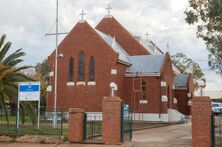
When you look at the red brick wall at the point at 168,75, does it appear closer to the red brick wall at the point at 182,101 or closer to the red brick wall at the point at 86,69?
the red brick wall at the point at 86,69

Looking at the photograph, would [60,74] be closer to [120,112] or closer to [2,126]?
[2,126]

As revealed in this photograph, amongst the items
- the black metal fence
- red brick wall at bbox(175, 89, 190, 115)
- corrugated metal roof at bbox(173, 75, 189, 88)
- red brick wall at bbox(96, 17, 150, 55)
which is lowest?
the black metal fence

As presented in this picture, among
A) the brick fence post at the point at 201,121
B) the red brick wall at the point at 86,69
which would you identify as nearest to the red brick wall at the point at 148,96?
the red brick wall at the point at 86,69

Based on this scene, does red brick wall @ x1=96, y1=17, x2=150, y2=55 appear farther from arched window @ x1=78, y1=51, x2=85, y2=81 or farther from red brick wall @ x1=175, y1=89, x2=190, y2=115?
arched window @ x1=78, y1=51, x2=85, y2=81

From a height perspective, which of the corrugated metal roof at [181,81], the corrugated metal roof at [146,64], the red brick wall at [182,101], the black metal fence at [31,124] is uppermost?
the corrugated metal roof at [146,64]

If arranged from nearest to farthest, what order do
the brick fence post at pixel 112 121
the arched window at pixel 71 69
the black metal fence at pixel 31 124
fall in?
the brick fence post at pixel 112 121
the black metal fence at pixel 31 124
the arched window at pixel 71 69

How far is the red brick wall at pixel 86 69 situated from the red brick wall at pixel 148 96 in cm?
112

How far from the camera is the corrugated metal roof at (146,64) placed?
146ft

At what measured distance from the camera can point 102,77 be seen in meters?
43.1

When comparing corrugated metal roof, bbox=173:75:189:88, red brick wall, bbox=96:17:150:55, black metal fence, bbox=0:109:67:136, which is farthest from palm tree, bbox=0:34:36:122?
corrugated metal roof, bbox=173:75:189:88

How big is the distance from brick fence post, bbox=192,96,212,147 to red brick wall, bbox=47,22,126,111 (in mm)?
25394

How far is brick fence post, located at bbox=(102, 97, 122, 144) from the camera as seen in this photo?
62.0ft

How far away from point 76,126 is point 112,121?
1939mm

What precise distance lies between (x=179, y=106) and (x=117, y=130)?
38238mm
